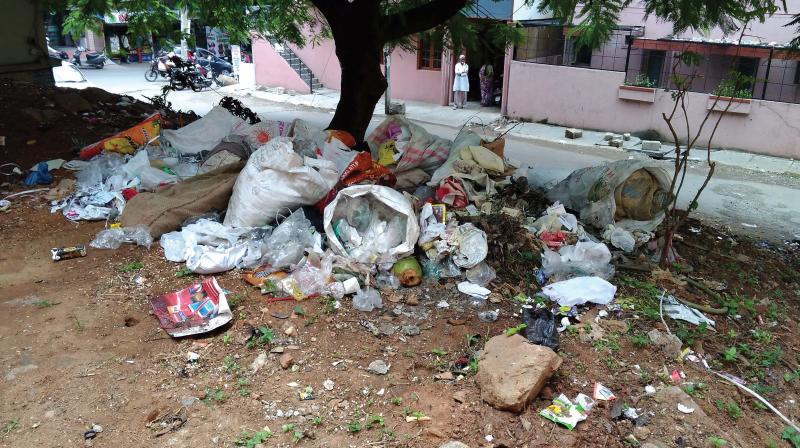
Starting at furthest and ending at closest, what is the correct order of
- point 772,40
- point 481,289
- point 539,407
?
point 772,40
point 481,289
point 539,407

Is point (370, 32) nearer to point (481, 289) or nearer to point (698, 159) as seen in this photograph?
point (481, 289)

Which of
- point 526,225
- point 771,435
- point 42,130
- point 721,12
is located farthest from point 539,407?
point 42,130

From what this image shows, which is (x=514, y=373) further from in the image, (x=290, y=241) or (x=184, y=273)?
(x=184, y=273)

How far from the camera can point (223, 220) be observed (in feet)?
15.7

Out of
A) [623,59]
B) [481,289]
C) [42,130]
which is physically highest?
[623,59]

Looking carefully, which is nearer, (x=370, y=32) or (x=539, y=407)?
(x=539, y=407)

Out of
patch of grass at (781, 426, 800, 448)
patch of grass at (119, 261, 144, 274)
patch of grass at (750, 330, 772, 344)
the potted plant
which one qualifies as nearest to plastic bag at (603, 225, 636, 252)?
patch of grass at (750, 330, 772, 344)

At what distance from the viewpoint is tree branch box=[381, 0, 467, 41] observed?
6027mm

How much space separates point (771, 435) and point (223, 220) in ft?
12.4

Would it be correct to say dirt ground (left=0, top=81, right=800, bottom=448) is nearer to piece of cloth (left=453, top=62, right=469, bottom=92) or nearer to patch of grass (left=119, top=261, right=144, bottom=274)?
patch of grass (left=119, top=261, right=144, bottom=274)

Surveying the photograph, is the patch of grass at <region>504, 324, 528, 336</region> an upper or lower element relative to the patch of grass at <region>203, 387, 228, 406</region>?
upper

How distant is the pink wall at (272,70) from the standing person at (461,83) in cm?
465

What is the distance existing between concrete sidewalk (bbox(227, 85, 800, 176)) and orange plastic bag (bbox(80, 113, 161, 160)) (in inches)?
178

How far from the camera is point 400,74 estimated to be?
655 inches
